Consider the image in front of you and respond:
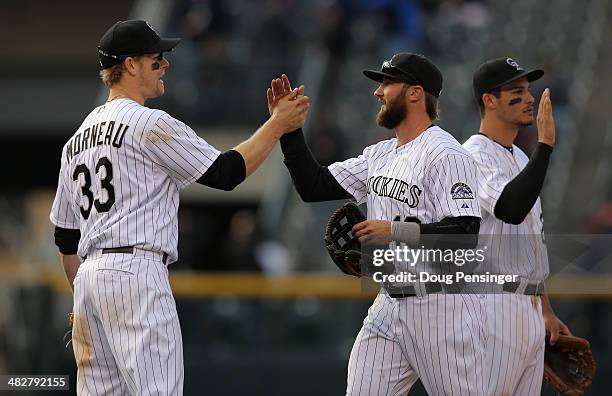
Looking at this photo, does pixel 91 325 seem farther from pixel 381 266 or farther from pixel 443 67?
pixel 443 67

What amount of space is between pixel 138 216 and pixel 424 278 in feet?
4.42

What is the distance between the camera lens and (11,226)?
90.7 ft

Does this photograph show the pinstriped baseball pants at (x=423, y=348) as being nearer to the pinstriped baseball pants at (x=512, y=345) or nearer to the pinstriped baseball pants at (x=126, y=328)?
the pinstriped baseball pants at (x=512, y=345)

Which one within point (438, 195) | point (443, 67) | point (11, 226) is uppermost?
point (443, 67)

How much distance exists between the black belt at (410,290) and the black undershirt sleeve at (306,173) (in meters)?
0.68

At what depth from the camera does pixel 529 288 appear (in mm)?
6367

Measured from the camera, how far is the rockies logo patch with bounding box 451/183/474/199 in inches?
225

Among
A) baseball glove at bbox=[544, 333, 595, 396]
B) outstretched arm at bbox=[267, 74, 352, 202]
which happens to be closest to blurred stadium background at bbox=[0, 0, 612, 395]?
baseball glove at bbox=[544, 333, 595, 396]

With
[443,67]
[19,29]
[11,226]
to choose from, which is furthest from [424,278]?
[11,226]

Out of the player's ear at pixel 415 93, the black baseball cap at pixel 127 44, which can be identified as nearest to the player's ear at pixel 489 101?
the player's ear at pixel 415 93

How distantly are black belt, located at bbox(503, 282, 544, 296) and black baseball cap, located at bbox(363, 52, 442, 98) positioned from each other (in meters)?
1.03

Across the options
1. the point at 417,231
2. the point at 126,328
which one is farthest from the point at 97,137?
the point at 417,231

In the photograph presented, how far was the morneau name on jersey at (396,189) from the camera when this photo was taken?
584 cm

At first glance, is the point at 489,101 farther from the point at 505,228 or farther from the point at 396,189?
the point at 396,189
